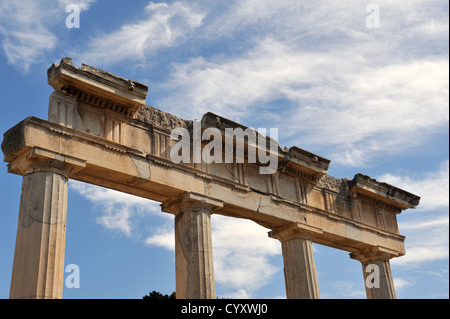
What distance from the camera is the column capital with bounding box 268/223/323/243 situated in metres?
15.8

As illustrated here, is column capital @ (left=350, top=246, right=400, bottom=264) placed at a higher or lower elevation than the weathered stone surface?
lower

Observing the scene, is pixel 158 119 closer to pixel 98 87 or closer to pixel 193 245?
pixel 98 87

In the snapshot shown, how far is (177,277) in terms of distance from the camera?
13.3 metres

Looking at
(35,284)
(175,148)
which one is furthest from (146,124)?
(35,284)

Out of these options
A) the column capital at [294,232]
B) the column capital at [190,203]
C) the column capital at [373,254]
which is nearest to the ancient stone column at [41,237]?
the column capital at [190,203]

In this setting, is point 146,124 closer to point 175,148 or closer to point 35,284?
point 175,148

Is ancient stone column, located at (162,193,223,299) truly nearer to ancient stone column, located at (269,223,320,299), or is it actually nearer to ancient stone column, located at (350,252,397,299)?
ancient stone column, located at (269,223,320,299)

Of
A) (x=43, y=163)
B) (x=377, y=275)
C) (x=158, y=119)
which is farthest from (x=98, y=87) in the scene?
(x=377, y=275)

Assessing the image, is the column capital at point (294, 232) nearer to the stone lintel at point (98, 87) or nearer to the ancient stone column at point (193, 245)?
the ancient stone column at point (193, 245)

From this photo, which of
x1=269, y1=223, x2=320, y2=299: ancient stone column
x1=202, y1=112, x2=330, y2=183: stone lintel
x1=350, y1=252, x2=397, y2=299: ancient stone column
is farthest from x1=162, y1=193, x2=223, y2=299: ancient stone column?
x1=350, y1=252, x2=397, y2=299: ancient stone column
